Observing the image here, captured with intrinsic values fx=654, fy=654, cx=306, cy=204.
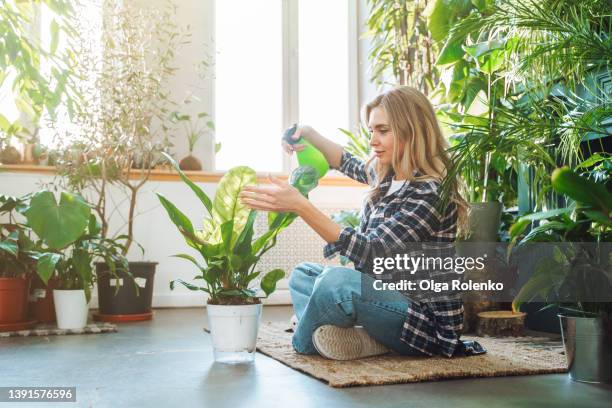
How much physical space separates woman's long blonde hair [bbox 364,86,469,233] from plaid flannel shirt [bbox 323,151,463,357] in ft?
0.16

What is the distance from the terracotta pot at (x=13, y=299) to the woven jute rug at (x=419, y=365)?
4.08 feet

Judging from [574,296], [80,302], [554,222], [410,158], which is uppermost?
[410,158]

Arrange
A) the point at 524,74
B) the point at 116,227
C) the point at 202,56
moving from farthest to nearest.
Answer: the point at 202,56 < the point at 116,227 < the point at 524,74

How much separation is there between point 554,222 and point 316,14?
3.21 meters

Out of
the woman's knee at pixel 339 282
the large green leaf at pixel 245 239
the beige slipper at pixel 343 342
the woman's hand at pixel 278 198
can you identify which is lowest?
the beige slipper at pixel 343 342

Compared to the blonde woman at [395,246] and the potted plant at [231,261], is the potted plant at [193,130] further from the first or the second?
the blonde woman at [395,246]

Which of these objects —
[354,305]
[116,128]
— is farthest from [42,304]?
[354,305]

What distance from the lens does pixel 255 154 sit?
4.45 metres

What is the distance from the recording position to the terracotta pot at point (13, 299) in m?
2.91

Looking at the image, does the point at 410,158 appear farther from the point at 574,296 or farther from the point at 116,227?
the point at 116,227

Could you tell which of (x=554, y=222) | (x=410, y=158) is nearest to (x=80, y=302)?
(x=410, y=158)

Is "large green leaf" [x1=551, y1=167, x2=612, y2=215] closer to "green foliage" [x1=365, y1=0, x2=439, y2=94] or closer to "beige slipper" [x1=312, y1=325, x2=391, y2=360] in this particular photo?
"beige slipper" [x1=312, y1=325, x2=391, y2=360]

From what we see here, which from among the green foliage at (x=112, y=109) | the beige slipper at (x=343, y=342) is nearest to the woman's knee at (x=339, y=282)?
the beige slipper at (x=343, y=342)

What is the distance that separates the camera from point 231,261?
1994 mm
